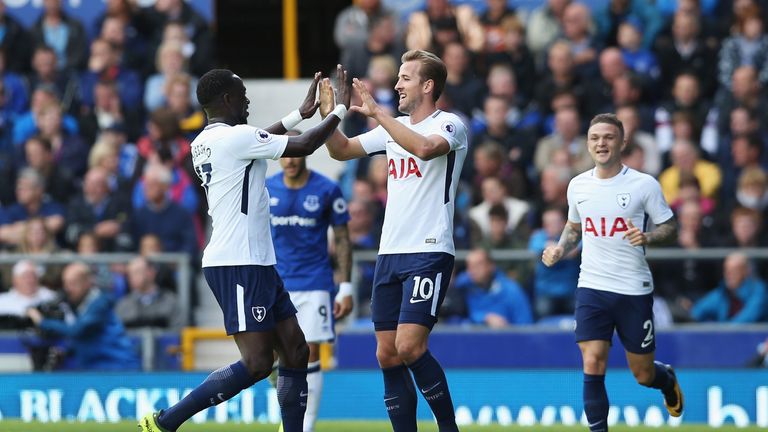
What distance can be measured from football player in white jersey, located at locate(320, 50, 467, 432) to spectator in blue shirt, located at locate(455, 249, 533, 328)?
5.34m

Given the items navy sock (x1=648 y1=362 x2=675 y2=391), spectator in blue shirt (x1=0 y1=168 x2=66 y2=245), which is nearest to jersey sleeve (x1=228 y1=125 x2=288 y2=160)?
navy sock (x1=648 y1=362 x2=675 y2=391)

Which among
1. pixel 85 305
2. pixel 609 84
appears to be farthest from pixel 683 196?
pixel 85 305

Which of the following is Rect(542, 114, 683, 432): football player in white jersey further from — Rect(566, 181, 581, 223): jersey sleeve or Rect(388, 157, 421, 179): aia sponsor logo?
Rect(388, 157, 421, 179): aia sponsor logo

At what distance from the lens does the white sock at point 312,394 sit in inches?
428

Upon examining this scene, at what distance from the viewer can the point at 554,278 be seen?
1435 centimetres

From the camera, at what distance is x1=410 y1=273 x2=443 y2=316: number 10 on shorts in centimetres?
892

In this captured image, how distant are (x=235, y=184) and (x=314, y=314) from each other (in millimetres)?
2470

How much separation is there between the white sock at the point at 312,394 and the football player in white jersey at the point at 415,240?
1921 millimetres

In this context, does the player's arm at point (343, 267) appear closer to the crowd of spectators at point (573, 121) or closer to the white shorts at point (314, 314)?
the white shorts at point (314, 314)

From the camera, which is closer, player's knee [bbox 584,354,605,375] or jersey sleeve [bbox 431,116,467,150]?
jersey sleeve [bbox 431,116,467,150]

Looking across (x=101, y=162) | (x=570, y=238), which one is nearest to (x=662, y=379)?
(x=570, y=238)

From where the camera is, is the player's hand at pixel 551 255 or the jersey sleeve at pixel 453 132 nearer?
the jersey sleeve at pixel 453 132

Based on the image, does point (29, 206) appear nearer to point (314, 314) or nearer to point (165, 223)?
point (165, 223)

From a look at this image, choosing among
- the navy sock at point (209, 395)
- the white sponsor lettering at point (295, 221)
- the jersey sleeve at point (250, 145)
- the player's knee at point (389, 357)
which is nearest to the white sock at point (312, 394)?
the white sponsor lettering at point (295, 221)
